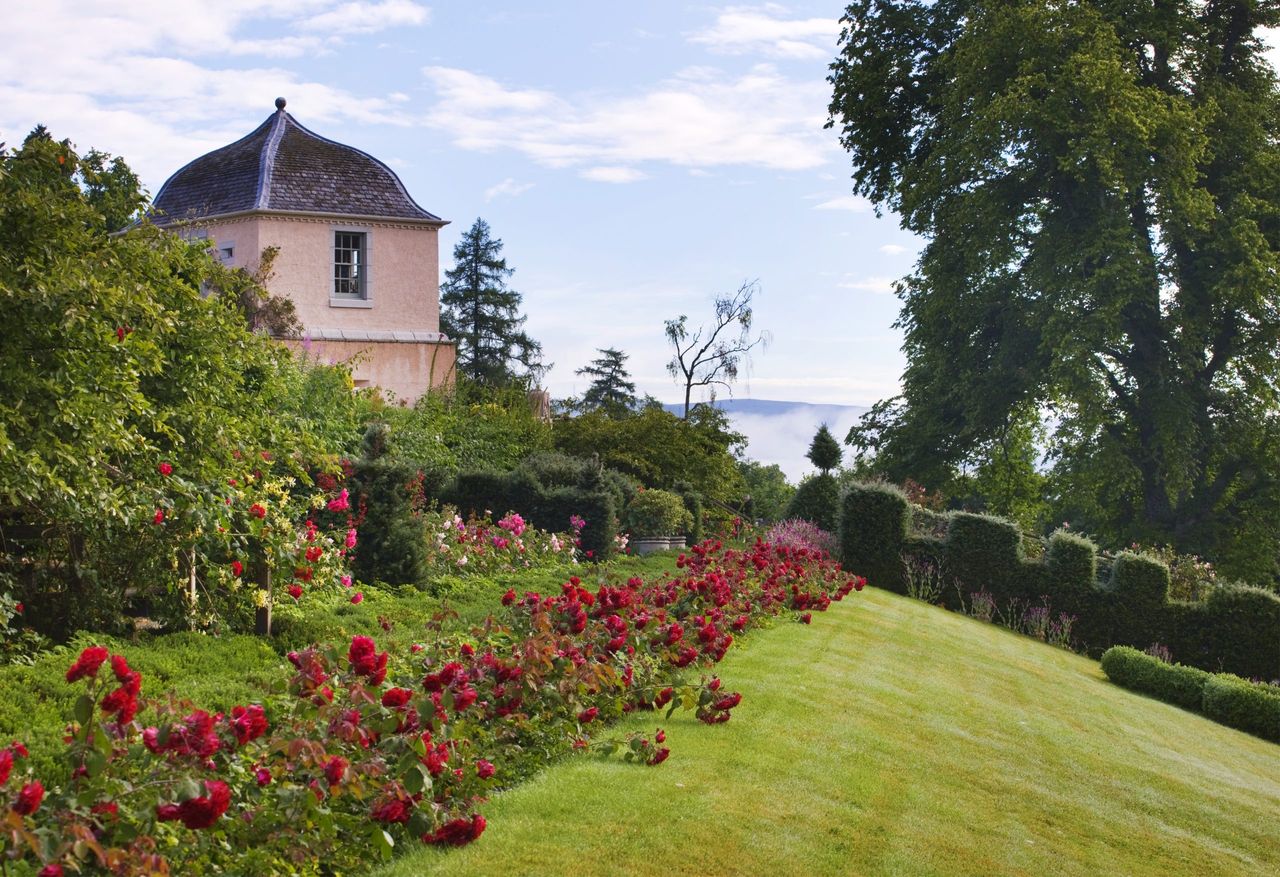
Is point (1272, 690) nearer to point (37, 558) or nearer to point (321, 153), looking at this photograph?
point (37, 558)

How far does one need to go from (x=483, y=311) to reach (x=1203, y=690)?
121 feet

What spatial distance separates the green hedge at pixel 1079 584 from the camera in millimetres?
18391

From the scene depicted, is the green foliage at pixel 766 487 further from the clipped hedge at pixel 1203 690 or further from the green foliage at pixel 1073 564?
the clipped hedge at pixel 1203 690

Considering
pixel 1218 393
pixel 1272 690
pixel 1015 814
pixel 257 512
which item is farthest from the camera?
pixel 1218 393

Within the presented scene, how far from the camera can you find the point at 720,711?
6973 millimetres

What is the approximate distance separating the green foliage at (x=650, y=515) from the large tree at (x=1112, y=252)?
10241mm

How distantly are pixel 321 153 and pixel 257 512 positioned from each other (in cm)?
2175

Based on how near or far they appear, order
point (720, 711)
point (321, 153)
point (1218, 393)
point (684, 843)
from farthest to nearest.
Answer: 1. point (321, 153)
2. point (1218, 393)
3. point (720, 711)
4. point (684, 843)

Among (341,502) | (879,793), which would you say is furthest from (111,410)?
(879,793)

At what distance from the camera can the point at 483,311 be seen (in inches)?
1900

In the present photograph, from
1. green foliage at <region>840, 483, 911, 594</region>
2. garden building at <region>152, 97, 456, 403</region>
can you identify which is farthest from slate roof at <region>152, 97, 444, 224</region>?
green foliage at <region>840, 483, 911, 594</region>

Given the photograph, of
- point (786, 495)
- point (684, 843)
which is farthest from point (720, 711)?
point (786, 495)

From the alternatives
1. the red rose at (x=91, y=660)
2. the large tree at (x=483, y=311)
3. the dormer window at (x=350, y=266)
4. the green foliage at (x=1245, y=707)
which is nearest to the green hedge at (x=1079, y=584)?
the green foliage at (x=1245, y=707)

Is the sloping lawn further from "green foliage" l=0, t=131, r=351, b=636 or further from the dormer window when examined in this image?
the dormer window
